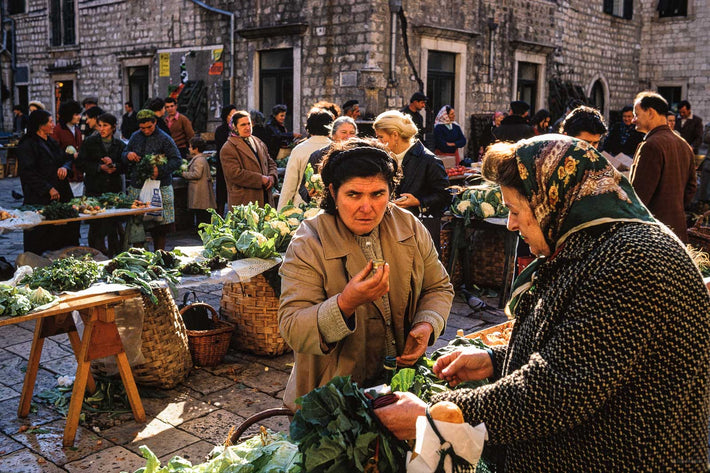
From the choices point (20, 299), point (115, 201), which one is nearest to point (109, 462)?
point (20, 299)

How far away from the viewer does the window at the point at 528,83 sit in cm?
1808

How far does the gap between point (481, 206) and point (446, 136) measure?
5.18 meters

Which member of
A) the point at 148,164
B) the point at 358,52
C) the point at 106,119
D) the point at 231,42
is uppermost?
the point at 231,42

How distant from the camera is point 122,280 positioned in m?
4.34

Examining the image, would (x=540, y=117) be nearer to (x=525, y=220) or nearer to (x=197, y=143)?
(x=197, y=143)

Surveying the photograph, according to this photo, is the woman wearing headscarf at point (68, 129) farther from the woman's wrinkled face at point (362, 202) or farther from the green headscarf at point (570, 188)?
the green headscarf at point (570, 188)

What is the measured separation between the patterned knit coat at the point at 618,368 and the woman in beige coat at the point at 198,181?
8.77 metres

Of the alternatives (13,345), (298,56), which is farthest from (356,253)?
(298,56)

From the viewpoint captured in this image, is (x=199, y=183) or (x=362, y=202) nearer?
(x=362, y=202)

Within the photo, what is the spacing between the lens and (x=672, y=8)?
21.9 metres

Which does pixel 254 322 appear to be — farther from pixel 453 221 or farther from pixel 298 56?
pixel 298 56

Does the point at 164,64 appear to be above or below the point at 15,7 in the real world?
below

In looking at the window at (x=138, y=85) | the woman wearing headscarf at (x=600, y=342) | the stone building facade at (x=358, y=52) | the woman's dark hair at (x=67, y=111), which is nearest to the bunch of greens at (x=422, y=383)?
the woman wearing headscarf at (x=600, y=342)

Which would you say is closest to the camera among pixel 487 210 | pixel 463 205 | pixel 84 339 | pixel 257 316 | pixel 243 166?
pixel 84 339
